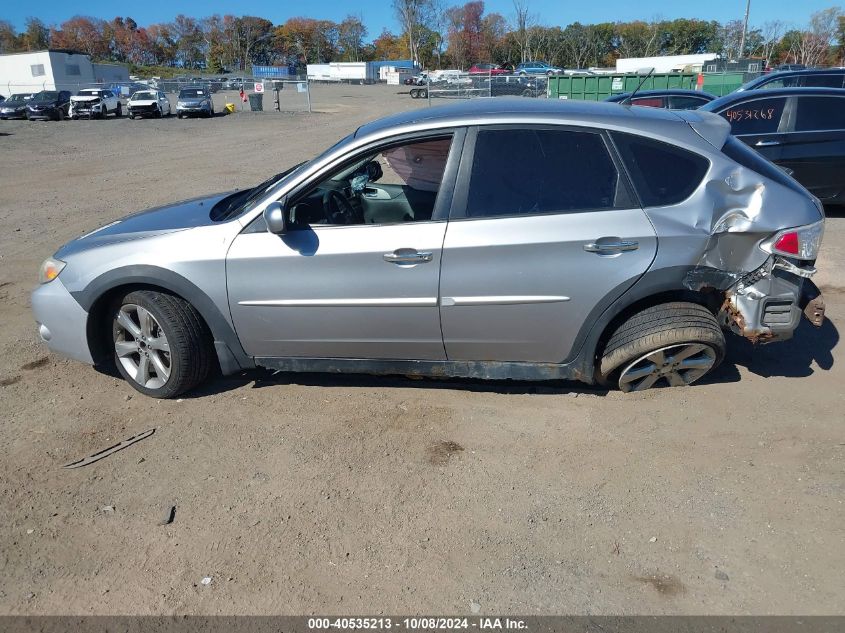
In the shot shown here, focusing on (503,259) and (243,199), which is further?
(243,199)

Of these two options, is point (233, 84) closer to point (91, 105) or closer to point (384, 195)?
point (91, 105)

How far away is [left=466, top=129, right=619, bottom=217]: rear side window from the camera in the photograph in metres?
3.63

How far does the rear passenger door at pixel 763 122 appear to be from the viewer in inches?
316

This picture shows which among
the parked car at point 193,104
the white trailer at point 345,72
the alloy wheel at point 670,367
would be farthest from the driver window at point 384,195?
the white trailer at point 345,72

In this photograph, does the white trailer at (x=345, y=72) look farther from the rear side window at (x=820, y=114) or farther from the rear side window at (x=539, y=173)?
the rear side window at (x=539, y=173)

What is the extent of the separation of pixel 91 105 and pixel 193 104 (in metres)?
4.98

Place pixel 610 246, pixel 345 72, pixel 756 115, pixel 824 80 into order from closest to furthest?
pixel 610 246
pixel 756 115
pixel 824 80
pixel 345 72

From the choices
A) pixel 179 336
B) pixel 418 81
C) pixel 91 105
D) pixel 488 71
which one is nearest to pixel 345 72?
pixel 418 81

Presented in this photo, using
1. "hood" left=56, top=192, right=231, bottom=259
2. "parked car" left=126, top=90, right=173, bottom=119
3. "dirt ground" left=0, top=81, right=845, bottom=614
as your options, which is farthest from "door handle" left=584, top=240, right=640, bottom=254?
"parked car" left=126, top=90, right=173, bottom=119

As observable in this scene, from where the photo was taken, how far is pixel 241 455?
3602 millimetres

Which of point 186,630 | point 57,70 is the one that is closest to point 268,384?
point 186,630

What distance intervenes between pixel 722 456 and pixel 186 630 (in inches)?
103

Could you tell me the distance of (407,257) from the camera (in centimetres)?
362

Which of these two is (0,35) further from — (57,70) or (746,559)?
(746,559)
